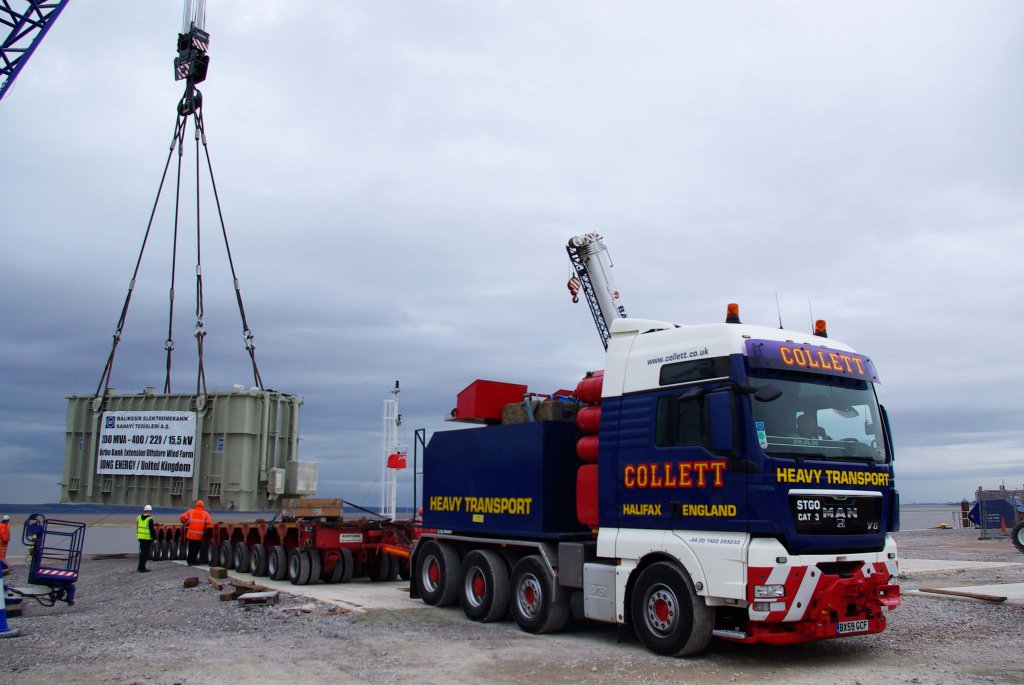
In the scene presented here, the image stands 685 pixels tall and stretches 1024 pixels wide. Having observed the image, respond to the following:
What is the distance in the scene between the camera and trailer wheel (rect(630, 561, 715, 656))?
27.5 ft

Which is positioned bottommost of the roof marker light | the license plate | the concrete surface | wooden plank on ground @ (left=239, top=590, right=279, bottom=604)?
the concrete surface

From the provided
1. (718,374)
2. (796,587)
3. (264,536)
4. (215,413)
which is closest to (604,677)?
(796,587)

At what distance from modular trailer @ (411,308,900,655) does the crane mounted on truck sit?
2 centimetres

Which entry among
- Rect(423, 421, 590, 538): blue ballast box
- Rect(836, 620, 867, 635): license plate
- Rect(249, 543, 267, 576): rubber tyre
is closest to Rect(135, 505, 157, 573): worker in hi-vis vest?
Rect(249, 543, 267, 576): rubber tyre

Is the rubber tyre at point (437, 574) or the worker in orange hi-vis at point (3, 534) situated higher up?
the worker in orange hi-vis at point (3, 534)

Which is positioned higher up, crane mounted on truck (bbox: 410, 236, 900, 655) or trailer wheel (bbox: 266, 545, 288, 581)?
crane mounted on truck (bbox: 410, 236, 900, 655)

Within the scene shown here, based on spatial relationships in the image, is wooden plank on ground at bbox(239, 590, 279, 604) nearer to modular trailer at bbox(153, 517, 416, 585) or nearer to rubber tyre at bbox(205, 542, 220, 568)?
modular trailer at bbox(153, 517, 416, 585)

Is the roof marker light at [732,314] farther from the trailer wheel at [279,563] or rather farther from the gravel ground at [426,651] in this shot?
the trailer wheel at [279,563]

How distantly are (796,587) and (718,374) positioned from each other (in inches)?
83.2

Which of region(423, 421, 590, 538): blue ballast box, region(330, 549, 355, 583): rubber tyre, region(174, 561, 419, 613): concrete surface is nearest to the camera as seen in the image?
region(423, 421, 590, 538): blue ballast box

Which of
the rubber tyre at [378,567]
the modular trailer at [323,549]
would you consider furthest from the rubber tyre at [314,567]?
the rubber tyre at [378,567]

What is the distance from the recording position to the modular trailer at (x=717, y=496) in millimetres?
8133

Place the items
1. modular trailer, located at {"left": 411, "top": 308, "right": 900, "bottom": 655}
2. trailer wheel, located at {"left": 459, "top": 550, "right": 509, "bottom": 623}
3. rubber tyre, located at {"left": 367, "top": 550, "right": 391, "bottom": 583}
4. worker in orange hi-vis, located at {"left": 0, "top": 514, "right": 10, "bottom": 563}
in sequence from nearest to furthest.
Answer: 1. modular trailer, located at {"left": 411, "top": 308, "right": 900, "bottom": 655}
2. trailer wheel, located at {"left": 459, "top": 550, "right": 509, "bottom": 623}
3. worker in orange hi-vis, located at {"left": 0, "top": 514, "right": 10, "bottom": 563}
4. rubber tyre, located at {"left": 367, "top": 550, "right": 391, "bottom": 583}

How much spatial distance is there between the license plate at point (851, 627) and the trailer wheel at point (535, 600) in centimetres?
321
